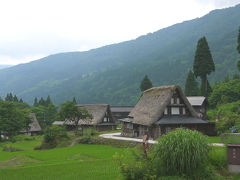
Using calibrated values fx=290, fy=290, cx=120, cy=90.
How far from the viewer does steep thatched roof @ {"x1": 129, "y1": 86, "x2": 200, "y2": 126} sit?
1523 inches

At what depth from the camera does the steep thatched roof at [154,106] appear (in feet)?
127

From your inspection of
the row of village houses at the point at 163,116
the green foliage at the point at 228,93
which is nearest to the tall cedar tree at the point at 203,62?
the green foliage at the point at 228,93

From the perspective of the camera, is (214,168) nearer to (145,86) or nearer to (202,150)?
(202,150)

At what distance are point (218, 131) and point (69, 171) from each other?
942 inches

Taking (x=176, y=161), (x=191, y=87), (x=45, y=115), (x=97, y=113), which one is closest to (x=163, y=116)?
(x=97, y=113)

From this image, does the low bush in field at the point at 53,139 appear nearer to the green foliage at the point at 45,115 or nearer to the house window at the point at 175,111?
the house window at the point at 175,111

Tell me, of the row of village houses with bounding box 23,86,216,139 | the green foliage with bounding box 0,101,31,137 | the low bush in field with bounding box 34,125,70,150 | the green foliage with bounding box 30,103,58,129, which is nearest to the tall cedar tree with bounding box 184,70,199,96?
the row of village houses with bounding box 23,86,216,139

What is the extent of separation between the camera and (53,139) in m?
41.2

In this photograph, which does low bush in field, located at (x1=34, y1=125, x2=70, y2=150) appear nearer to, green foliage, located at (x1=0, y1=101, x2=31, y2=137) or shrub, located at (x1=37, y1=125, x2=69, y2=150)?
shrub, located at (x1=37, y1=125, x2=69, y2=150)

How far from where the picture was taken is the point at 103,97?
181m

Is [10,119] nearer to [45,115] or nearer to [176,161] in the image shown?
[45,115]

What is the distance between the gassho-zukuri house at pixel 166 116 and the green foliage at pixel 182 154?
865 inches

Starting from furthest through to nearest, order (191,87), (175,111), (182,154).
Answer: (191,87), (175,111), (182,154)

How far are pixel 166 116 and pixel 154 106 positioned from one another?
2145 millimetres
